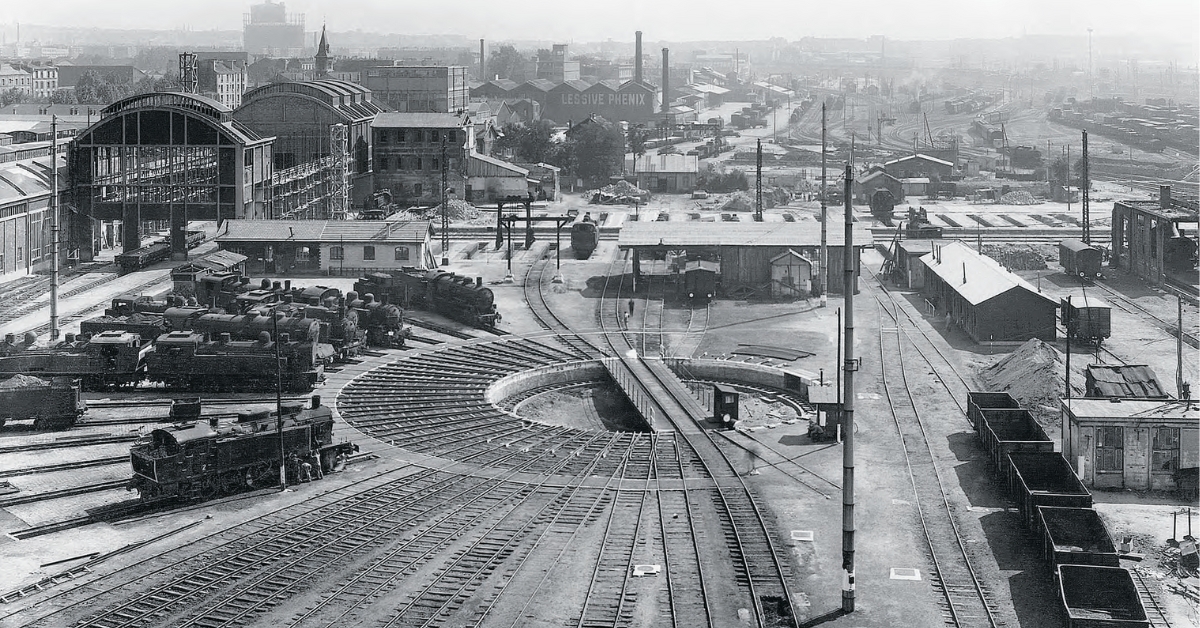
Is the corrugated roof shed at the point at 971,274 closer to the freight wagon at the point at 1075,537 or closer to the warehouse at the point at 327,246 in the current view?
the warehouse at the point at 327,246

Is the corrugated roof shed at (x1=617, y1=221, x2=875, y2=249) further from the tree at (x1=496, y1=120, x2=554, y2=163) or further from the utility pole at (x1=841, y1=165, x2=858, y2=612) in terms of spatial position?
the tree at (x1=496, y1=120, x2=554, y2=163)

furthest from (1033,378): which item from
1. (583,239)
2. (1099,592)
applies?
(583,239)

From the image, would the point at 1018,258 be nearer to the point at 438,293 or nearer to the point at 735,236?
the point at 735,236

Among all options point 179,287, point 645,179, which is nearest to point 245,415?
point 179,287

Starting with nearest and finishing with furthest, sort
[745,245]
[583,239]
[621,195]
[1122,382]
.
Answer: [1122,382]
[745,245]
[583,239]
[621,195]

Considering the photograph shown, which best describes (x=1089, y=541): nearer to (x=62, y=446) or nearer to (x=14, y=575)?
(x=14, y=575)

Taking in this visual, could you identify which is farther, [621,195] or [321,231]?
[621,195]
